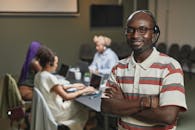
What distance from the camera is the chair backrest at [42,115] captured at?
2586 mm

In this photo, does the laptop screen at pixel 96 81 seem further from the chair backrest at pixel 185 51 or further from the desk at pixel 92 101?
the chair backrest at pixel 185 51

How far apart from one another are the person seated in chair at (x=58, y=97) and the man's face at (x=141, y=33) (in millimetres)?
1740

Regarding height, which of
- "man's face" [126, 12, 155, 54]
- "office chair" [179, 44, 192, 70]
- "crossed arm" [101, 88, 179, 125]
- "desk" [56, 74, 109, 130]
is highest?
"man's face" [126, 12, 155, 54]

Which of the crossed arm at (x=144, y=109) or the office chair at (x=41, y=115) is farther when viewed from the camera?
the office chair at (x=41, y=115)

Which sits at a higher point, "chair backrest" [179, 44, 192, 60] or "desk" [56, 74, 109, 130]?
"desk" [56, 74, 109, 130]

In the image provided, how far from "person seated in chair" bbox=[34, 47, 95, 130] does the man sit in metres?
1.68

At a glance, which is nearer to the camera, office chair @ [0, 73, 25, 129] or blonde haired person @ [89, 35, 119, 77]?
office chair @ [0, 73, 25, 129]

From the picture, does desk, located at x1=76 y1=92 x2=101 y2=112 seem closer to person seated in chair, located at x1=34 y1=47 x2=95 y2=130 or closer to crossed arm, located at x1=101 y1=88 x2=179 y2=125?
person seated in chair, located at x1=34 y1=47 x2=95 y2=130

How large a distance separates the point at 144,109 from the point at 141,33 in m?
0.32

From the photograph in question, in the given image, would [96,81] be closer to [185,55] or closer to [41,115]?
[41,115]

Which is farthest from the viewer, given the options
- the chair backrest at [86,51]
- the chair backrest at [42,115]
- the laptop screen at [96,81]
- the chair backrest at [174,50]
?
the chair backrest at [86,51]

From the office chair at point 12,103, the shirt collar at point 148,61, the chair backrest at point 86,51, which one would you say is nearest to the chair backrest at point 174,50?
the chair backrest at point 86,51

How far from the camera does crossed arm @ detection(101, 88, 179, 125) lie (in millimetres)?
1230

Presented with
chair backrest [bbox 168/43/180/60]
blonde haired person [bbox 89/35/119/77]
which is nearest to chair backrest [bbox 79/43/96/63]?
chair backrest [bbox 168/43/180/60]
